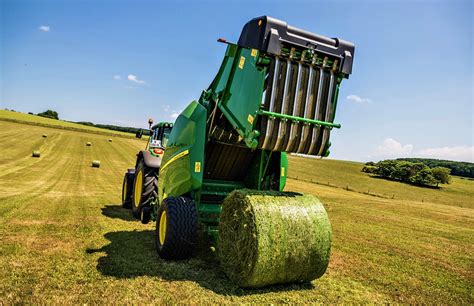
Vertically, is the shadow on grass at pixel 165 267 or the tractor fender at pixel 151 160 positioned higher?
the tractor fender at pixel 151 160

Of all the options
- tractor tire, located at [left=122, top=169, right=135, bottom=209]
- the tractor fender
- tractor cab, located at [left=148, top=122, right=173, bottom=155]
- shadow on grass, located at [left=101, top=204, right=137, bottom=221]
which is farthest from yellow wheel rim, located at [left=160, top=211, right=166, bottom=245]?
tractor tire, located at [left=122, top=169, right=135, bottom=209]

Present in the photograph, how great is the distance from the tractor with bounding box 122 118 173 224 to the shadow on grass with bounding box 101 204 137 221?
21 centimetres

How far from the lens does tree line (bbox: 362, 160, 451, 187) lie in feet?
161

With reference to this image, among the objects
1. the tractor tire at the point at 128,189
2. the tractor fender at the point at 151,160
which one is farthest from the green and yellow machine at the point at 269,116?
the tractor tire at the point at 128,189

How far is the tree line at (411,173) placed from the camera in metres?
49.1

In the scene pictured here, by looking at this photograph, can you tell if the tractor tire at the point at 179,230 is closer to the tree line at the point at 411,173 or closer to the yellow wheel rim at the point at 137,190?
the yellow wheel rim at the point at 137,190

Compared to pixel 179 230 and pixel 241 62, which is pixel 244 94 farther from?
pixel 179 230

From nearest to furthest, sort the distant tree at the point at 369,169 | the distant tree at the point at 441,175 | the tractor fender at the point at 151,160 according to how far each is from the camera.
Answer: the tractor fender at the point at 151,160 → the distant tree at the point at 441,175 → the distant tree at the point at 369,169

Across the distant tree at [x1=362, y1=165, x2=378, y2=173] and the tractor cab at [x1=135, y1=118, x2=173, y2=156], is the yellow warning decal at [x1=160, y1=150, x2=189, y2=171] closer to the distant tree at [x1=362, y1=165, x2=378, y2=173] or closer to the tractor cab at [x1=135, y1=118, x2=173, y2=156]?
the tractor cab at [x1=135, y1=118, x2=173, y2=156]

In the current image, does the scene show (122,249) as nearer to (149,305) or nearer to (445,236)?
(149,305)

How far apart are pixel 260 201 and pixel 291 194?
2.54 feet

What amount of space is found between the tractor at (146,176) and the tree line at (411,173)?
47639mm

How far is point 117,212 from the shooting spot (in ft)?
33.3

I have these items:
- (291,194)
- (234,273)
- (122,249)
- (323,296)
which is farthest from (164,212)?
(323,296)
